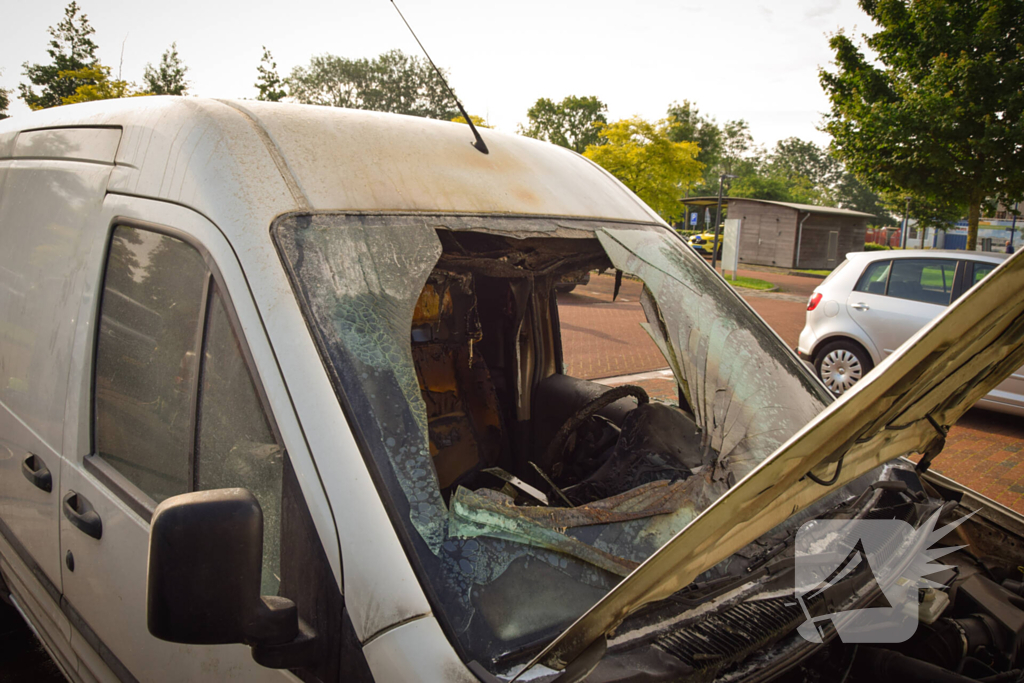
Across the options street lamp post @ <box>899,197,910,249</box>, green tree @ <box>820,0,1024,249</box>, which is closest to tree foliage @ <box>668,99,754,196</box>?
street lamp post @ <box>899,197,910,249</box>

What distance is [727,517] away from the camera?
940 millimetres

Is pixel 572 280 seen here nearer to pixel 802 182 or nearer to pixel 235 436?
pixel 235 436

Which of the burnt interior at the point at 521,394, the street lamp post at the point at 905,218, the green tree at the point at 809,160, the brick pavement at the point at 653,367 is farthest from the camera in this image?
the green tree at the point at 809,160

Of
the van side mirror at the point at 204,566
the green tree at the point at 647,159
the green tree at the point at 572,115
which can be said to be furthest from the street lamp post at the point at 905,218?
the green tree at the point at 572,115

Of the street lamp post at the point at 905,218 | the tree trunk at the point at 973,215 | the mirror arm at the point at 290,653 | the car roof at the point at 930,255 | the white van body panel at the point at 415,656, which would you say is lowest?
the mirror arm at the point at 290,653

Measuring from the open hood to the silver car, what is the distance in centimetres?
674

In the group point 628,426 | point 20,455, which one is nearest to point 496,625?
point 628,426

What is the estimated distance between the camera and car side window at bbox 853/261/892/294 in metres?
7.37

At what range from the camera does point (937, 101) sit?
12.7m

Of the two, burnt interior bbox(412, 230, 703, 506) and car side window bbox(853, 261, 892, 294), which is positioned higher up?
car side window bbox(853, 261, 892, 294)

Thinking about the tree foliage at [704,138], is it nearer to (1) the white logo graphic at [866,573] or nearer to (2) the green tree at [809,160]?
(2) the green tree at [809,160]

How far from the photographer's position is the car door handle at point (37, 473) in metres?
1.85

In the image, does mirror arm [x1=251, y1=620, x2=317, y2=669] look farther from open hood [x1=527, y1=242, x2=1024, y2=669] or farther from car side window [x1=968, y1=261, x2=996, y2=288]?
car side window [x1=968, y1=261, x2=996, y2=288]

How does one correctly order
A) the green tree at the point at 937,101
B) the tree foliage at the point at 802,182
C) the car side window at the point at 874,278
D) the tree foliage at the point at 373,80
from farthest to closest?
the tree foliage at the point at 373,80 < the tree foliage at the point at 802,182 < the green tree at the point at 937,101 < the car side window at the point at 874,278
